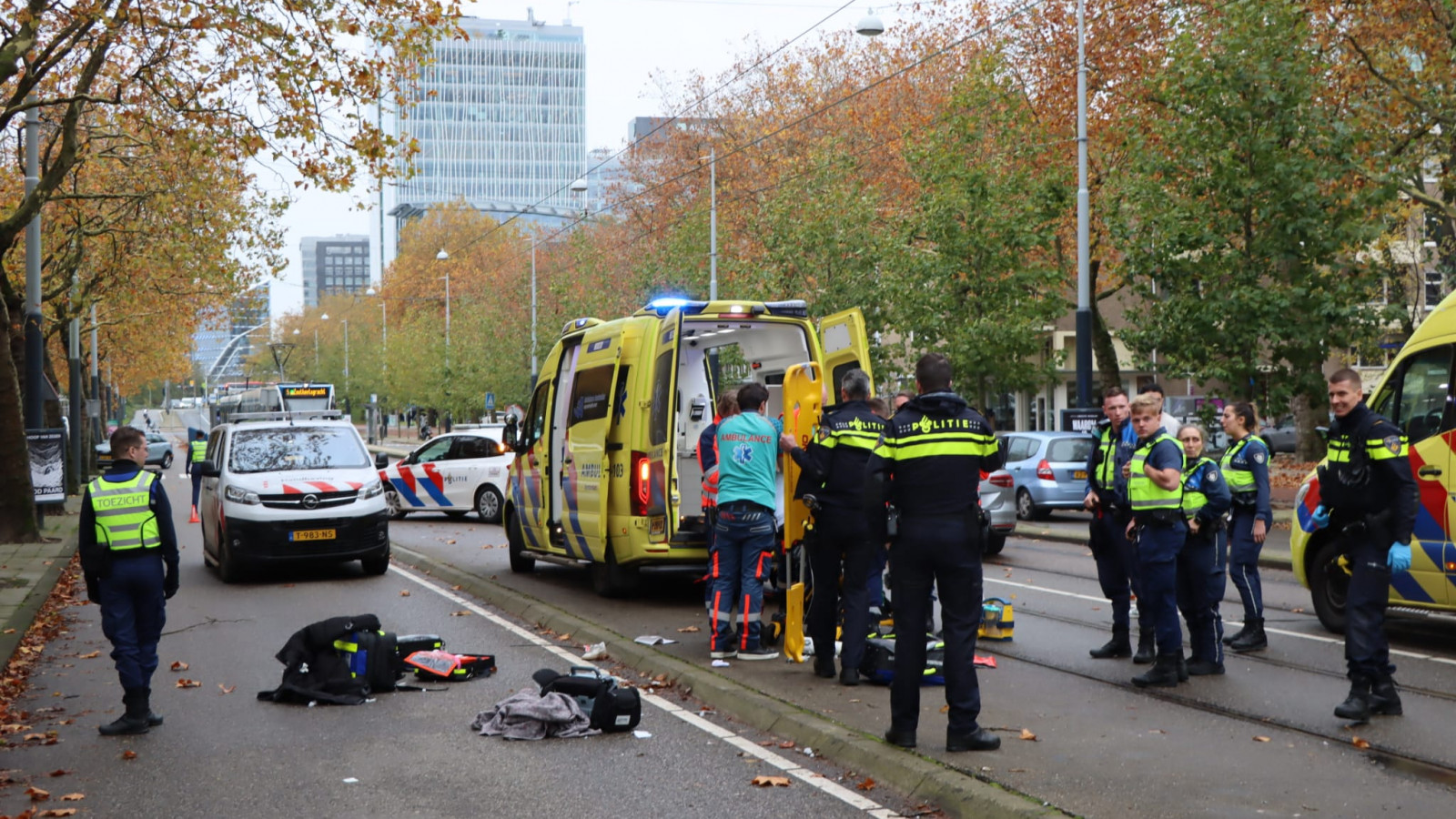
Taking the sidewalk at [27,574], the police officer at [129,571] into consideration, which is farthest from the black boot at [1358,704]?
the sidewalk at [27,574]

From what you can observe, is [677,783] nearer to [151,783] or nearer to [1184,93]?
[151,783]

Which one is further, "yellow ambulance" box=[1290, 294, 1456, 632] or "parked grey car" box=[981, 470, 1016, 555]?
"parked grey car" box=[981, 470, 1016, 555]

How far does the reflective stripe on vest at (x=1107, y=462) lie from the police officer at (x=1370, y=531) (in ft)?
5.57

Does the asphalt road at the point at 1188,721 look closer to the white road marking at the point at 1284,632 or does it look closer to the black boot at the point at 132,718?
the white road marking at the point at 1284,632

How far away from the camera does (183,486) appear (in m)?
42.3

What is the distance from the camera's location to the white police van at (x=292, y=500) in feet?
49.9

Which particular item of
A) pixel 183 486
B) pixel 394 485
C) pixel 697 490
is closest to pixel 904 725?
pixel 697 490

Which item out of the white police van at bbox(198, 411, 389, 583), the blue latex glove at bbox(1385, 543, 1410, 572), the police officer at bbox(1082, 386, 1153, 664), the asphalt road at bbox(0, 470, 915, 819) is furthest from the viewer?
the white police van at bbox(198, 411, 389, 583)

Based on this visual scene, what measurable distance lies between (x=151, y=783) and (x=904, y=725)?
3552 millimetres

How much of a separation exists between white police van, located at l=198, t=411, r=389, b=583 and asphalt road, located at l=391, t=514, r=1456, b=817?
392cm

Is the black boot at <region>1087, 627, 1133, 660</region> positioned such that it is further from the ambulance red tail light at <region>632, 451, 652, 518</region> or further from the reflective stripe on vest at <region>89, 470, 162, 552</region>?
the reflective stripe on vest at <region>89, 470, 162, 552</region>

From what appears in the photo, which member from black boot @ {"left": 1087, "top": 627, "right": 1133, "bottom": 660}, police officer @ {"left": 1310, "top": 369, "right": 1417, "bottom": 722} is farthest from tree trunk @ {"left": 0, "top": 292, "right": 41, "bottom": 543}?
police officer @ {"left": 1310, "top": 369, "right": 1417, "bottom": 722}

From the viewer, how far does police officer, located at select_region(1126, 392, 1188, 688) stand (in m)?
8.45

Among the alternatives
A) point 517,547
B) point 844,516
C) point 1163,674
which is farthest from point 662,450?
point 1163,674
